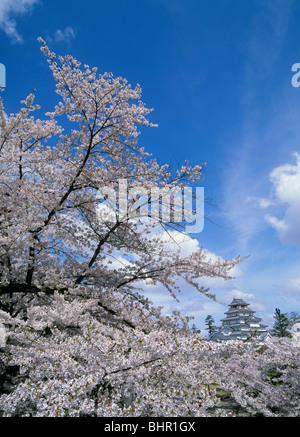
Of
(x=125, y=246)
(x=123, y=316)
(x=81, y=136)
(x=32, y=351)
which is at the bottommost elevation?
(x=32, y=351)

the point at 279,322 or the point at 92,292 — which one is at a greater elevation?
the point at 279,322

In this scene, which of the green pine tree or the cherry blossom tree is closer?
the cherry blossom tree

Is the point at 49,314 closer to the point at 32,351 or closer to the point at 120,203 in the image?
the point at 32,351

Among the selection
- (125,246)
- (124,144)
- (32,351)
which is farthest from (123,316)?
(124,144)

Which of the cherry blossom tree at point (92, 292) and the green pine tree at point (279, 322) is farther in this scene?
the green pine tree at point (279, 322)

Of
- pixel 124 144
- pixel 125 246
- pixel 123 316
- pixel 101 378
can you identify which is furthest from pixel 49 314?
pixel 124 144

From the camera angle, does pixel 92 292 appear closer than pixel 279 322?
Yes

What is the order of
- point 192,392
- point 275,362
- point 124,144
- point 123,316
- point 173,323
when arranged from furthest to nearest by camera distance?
1. point 124,144
2. point 173,323
3. point 123,316
4. point 275,362
5. point 192,392

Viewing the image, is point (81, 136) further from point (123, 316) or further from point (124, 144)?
point (123, 316)

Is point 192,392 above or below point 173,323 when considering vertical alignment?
below

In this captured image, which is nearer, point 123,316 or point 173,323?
point 123,316
